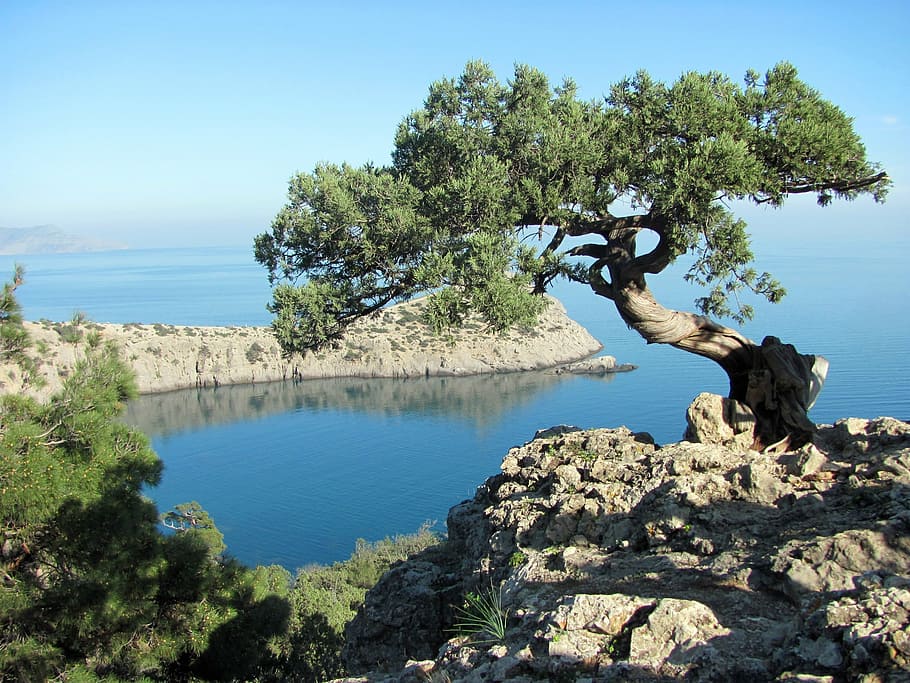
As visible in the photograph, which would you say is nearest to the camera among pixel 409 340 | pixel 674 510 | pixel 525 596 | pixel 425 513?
pixel 525 596

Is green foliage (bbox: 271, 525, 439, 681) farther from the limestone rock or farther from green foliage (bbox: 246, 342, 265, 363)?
green foliage (bbox: 246, 342, 265, 363)

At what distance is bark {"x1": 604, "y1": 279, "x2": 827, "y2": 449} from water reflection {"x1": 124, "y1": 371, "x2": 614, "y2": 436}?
46784 millimetres

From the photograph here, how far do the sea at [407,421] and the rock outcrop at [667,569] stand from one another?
26578 millimetres

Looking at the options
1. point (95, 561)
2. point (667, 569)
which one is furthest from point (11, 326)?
point (667, 569)

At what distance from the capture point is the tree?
8648 millimetres

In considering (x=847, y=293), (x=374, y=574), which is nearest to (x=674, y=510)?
(x=374, y=574)

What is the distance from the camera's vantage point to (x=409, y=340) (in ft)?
255

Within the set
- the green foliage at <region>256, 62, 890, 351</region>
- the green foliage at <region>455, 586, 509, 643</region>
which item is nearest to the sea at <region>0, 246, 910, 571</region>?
the green foliage at <region>256, 62, 890, 351</region>

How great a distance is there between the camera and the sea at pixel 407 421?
39.6 metres

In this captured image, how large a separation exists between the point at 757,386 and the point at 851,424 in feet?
4.08

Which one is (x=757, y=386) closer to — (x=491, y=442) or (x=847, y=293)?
(x=491, y=442)

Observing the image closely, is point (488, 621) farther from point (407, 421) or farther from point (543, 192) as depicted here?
point (407, 421)

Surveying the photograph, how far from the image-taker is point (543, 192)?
30.1 feet

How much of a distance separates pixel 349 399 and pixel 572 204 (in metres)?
60.4
